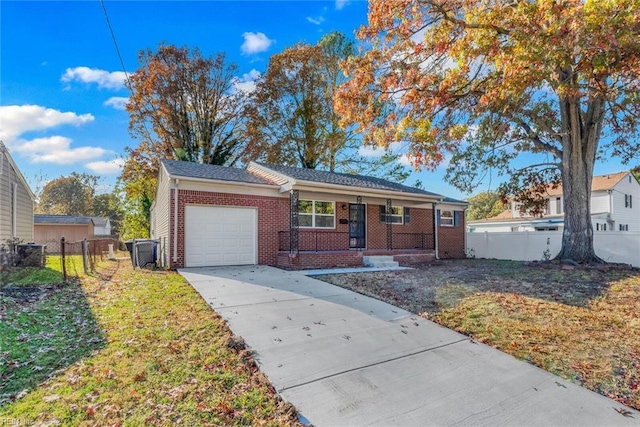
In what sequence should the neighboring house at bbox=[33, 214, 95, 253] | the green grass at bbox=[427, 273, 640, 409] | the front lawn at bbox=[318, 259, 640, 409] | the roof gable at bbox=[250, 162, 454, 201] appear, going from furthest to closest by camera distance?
1. the neighboring house at bbox=[33, 214, 95, 253]
2. the roof gable at bbox=[250, 162, 454, 201]
3. the front lawn at bbox=[318, 259, 640, 409]
4. the green grass at bbox=[427, 273, 640, 409]

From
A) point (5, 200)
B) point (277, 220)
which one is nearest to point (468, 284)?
point (277, 220)

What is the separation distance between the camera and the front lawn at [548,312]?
12.7 ft

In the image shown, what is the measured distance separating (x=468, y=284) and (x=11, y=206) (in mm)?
15769

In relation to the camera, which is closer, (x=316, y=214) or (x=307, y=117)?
(x=316, y=214)

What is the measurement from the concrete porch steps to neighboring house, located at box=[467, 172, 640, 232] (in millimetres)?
14535

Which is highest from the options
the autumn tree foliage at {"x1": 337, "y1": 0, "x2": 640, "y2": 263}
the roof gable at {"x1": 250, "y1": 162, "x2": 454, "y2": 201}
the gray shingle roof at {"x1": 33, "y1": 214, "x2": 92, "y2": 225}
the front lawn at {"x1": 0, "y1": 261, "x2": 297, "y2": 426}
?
the autumn tree foliage at {"x1": 337, "y1": 0, "x2": 640, "y2": 263}

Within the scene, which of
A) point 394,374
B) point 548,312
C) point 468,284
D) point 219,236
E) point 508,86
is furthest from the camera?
point 219,236

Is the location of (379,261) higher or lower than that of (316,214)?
lower

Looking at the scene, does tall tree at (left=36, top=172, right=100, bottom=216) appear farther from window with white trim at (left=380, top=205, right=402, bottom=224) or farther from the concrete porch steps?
the concrete porch steps

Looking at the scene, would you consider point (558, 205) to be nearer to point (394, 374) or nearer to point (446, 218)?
point (446, 218)

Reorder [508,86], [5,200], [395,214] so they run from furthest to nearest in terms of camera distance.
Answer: [395,214] → [5,200] → [508,86]

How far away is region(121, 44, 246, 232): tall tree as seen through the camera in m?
22.9

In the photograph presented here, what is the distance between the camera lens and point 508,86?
7.10 m

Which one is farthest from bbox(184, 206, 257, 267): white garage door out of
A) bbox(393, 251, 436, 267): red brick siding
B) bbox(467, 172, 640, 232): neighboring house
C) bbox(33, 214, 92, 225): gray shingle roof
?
bbox(33, 214, 92, 225): gray shingle roof
